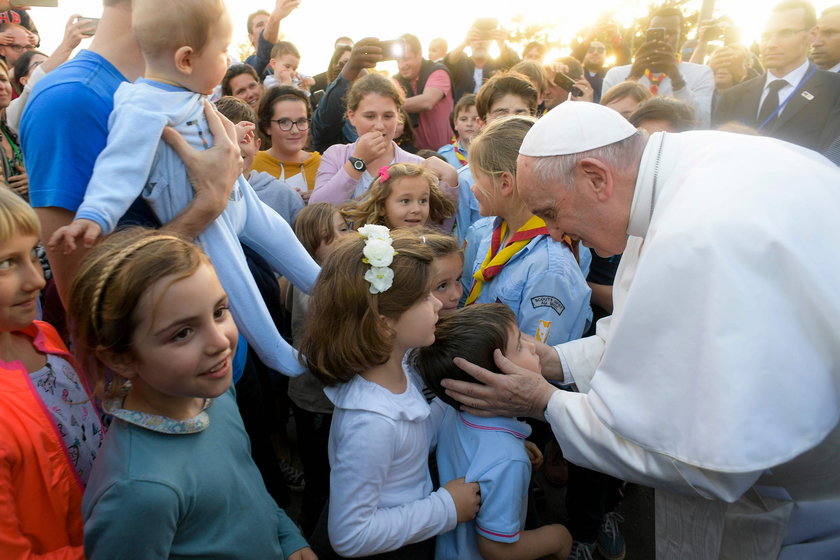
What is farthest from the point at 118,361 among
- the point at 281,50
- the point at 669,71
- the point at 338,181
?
the point at 281,50

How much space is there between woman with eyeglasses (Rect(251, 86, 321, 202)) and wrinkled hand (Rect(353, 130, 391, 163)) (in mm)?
747

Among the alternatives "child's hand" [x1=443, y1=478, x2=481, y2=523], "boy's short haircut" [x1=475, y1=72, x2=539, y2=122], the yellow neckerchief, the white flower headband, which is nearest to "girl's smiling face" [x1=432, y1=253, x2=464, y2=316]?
the yellow neckerchief

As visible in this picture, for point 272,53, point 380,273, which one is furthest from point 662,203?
point 272,53

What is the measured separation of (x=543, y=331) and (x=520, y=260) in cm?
39

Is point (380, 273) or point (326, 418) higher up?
point (380, 273)

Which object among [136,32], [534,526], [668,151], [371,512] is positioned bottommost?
[534,526]

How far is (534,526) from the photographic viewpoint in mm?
2549

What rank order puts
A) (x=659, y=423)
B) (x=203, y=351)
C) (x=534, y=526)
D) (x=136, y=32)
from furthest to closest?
(x=534, y=526)
(x=136, y=32)
(x=659, y=423)
(x=203, y=351)

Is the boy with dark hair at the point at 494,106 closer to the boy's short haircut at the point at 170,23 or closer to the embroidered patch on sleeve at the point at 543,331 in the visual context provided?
the embroidered patch on sleeve at the point at 543,331

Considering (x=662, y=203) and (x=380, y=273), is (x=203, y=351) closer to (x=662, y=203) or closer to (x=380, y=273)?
(x=380, y=273)

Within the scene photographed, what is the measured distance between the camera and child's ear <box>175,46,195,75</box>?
6.27 ft

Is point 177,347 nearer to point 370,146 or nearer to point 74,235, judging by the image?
point 74,235

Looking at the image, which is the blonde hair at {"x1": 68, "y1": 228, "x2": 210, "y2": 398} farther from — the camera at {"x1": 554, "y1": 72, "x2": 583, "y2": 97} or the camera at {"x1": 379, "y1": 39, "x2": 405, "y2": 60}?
the camera at {"x1": 554, "y1": 72, "x2": 583, "y2": 97}

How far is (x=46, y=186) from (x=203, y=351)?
2.66 feet
